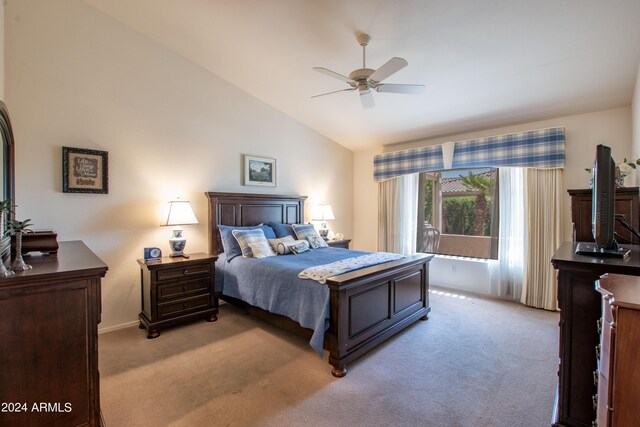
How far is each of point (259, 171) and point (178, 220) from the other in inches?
58.6

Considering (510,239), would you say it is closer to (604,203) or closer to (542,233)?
(542,233)

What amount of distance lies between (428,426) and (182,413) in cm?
154

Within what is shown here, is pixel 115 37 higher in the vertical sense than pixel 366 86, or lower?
higher

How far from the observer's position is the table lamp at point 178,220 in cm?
340

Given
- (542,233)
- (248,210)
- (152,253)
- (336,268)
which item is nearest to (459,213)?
(542,233)

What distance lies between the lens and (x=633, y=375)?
94cm

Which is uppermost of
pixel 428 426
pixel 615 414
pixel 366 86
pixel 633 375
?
pixel 366 86

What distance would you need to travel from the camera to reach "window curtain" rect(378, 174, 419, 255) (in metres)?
5.30

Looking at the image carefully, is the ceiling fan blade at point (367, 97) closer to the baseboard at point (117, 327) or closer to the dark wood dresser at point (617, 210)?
the dark wood dresser at point (617, 210)

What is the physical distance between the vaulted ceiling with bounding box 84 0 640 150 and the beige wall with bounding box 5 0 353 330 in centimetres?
31

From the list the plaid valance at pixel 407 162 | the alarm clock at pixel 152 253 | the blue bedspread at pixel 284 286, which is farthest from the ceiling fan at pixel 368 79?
the alarm clock at pixel 152 253

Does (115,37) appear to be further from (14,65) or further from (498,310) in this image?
(498,310)

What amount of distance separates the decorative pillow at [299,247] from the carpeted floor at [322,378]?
36.9 inches

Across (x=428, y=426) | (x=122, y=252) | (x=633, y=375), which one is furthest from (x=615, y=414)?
(x=122, y=252)
